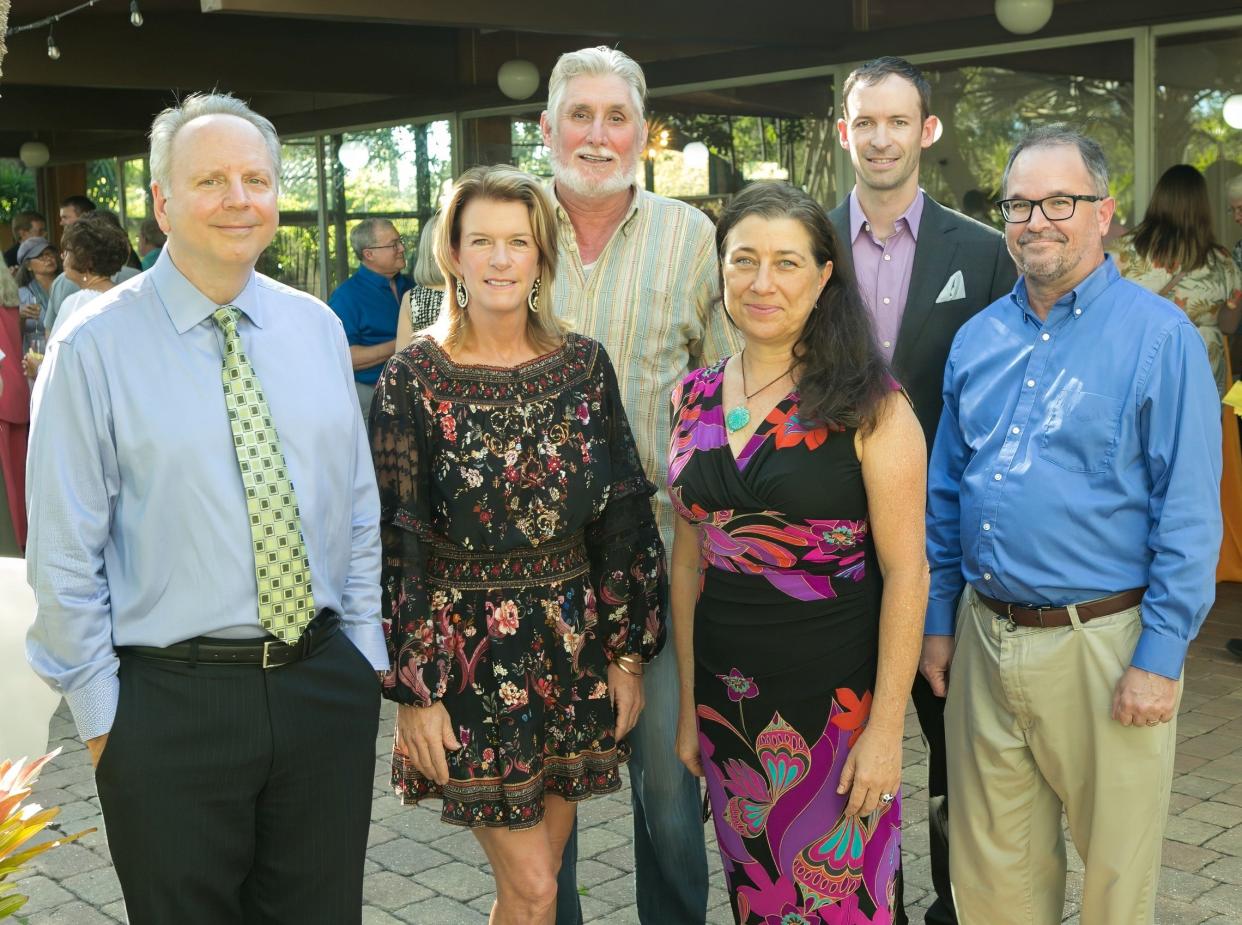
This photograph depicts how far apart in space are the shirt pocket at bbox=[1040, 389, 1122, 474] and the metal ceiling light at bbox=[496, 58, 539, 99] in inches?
337

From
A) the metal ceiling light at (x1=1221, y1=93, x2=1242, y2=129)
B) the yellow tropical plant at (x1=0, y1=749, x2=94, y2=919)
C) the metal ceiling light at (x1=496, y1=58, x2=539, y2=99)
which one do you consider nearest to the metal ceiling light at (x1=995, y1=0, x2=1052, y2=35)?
the metal ceiling light at (x1=1221, y1=93, x2=1242, y2=129)

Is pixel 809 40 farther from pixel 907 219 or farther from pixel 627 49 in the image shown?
pixel 907 219

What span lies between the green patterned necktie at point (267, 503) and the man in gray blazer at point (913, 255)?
1564 millimetres

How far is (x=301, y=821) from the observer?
269 centimetres

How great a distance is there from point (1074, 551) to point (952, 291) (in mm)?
866

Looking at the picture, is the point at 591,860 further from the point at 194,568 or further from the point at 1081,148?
the point at 1081,148

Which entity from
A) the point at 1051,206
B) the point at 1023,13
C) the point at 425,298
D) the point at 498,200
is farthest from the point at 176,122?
the point at 1023,13

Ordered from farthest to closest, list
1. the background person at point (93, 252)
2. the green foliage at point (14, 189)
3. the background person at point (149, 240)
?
the green foliage at point (14, 189), the background person at point (149, 240), the background person at point (93, 252)

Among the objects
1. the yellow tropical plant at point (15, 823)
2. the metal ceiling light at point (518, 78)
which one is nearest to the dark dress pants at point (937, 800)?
the yellow tropical plant at point (15, 823)

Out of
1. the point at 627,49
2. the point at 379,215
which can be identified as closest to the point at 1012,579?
the point at 627,49

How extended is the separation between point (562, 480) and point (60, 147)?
58.8ft

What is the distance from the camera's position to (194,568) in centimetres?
249

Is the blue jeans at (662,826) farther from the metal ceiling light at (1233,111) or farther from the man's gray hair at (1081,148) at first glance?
the metal ceiling light at (1233,111)

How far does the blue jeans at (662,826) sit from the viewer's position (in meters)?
3.30
